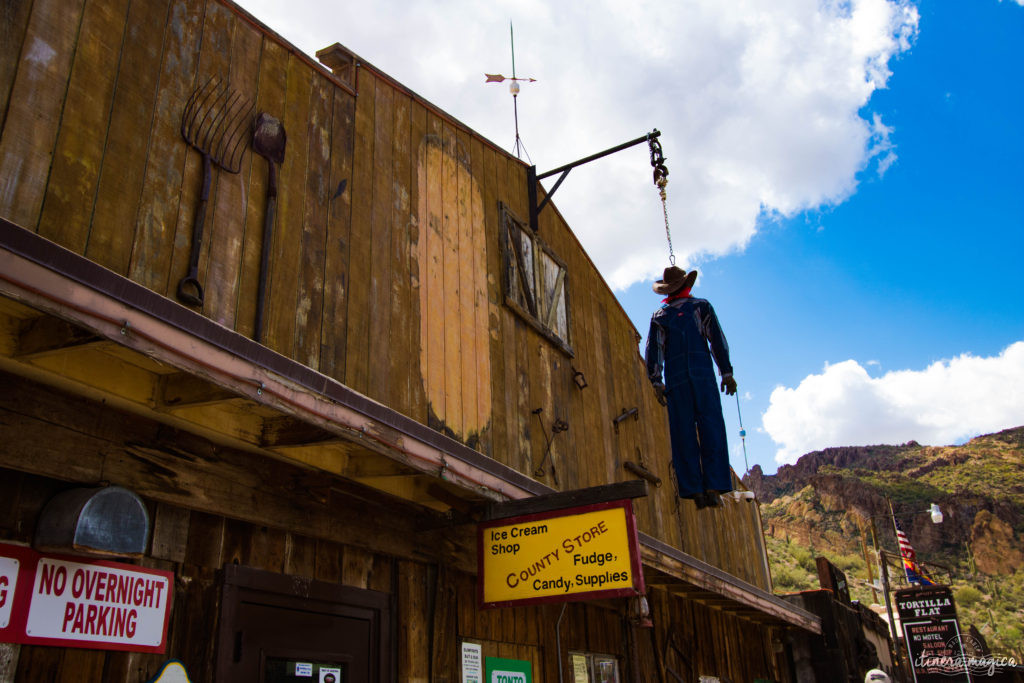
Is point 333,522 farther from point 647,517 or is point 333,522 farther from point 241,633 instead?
point 647,517

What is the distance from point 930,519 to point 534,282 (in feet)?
208

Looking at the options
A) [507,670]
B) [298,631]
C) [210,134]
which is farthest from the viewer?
[507,670]

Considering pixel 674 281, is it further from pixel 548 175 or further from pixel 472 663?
pixel 472 663

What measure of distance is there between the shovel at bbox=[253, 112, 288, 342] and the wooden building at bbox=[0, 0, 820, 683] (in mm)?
34

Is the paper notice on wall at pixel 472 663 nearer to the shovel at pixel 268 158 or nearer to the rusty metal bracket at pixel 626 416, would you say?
the shovel at pixel 268 158

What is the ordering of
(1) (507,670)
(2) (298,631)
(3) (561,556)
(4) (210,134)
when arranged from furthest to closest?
1. (1) (507,670)
2. (3) (561,556)
3. (2) (298,631)
4. (4) (210,134)

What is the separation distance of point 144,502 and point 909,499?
63159mm

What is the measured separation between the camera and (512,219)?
25.6 feet

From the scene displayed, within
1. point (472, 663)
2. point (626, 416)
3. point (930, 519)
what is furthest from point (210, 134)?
point (930, 519)

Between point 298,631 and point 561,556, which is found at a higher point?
point 561,556

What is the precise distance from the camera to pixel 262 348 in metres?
3.61

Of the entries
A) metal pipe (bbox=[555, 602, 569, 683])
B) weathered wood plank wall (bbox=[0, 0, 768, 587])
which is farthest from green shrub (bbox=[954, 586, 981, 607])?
metal pipe (bbox=[555, 602, 569, 683])

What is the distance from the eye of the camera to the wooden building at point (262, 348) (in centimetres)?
340

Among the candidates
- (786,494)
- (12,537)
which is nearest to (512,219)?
(12,537)
